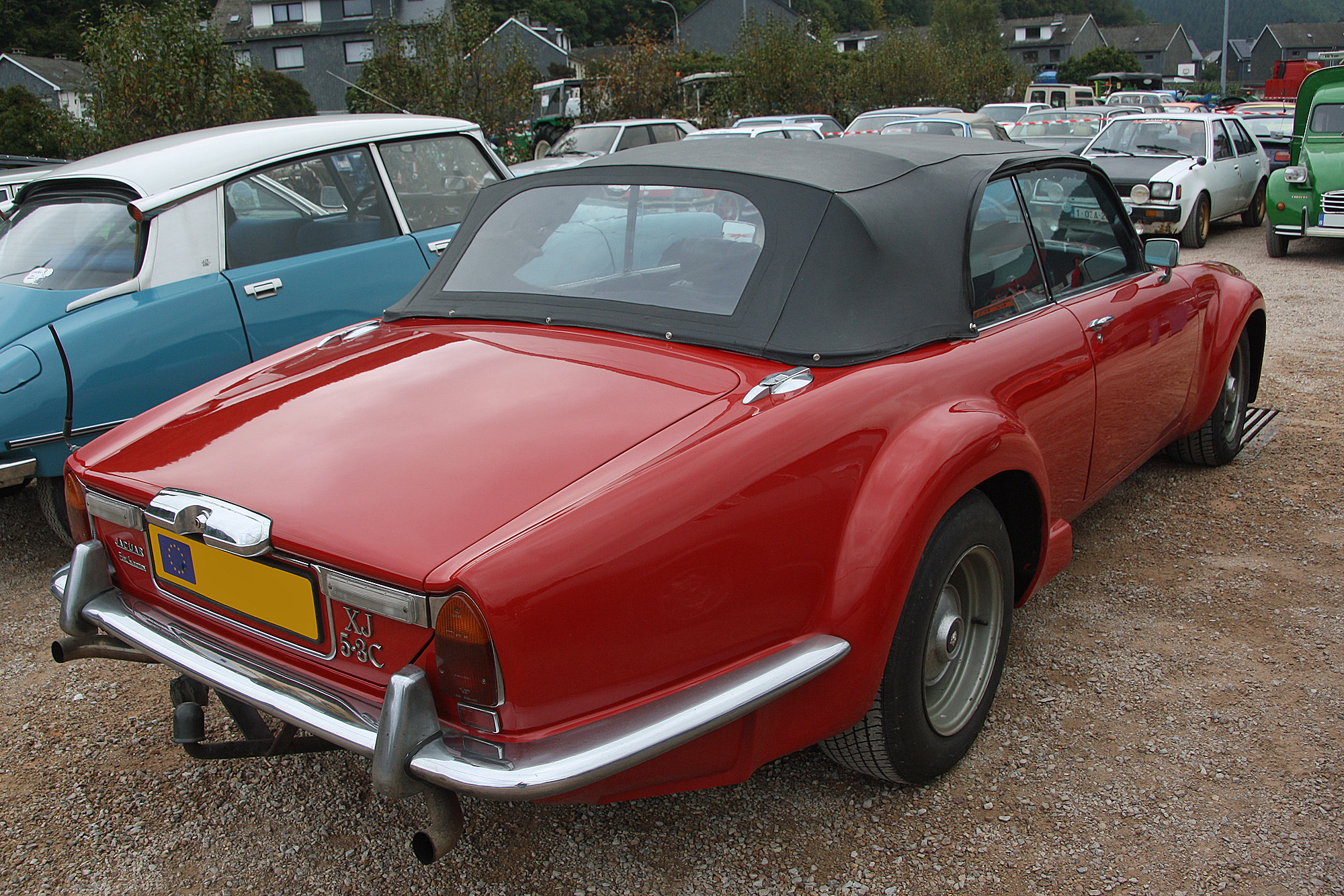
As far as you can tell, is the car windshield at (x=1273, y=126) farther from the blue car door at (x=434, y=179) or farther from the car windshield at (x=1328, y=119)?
the blue car door at (x=434, y=179)

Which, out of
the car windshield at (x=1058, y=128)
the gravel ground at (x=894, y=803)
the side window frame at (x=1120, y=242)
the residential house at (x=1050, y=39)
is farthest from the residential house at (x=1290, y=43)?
the gravel ground at (x=894, y=803)

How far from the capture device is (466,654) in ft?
5.58

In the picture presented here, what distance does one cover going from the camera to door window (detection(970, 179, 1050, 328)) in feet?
8.94

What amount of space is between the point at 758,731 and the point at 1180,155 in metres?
11.7

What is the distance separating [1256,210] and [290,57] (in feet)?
194

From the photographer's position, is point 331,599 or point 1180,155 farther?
point 1180,155

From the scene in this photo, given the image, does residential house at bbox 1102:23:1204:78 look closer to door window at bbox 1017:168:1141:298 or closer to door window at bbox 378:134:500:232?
door window at bbox 378:134:500:232

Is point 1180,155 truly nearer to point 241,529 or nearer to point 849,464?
point 849,464

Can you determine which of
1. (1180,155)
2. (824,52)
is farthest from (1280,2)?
(1180,155)

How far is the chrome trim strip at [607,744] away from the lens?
1672 mm

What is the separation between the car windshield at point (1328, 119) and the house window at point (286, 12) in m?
61.1

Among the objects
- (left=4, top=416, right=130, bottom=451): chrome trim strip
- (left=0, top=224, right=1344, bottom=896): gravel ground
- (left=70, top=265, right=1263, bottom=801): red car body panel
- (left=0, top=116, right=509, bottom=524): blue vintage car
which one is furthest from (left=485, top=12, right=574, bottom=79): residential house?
(left=70, top=265, right=1263, bottom=801): red car body panel

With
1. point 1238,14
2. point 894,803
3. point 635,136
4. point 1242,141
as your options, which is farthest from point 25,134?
point 1238,14

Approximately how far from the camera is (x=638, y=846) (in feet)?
7.62
